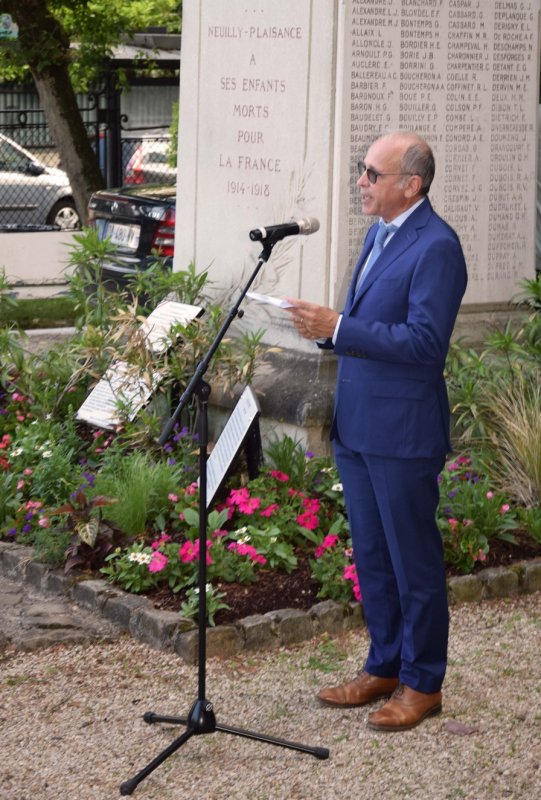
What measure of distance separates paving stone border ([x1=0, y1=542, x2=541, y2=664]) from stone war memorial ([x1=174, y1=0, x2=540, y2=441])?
139 cm

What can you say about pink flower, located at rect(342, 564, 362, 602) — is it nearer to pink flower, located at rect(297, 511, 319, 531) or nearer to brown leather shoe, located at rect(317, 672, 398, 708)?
pink flower, located at rect(297, 511, 319, 531)

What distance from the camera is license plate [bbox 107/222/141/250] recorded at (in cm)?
1062

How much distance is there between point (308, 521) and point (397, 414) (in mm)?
1740

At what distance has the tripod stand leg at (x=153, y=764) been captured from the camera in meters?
4.17

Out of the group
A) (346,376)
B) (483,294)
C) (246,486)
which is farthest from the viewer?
(483,294)

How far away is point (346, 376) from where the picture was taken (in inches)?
179

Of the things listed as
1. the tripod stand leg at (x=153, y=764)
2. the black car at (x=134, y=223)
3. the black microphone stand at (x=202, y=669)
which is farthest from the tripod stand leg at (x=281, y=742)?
the black car at (x=134, y=223)

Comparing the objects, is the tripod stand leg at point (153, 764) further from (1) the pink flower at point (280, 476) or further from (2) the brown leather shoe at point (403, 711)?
(1) the pink flower at point (280, 476)

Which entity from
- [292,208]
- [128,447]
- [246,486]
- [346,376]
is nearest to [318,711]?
[346,376]

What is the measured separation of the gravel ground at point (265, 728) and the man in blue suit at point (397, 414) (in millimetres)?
181

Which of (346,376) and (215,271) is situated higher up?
(215,271)

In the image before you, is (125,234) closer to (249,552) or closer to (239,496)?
(239,496)

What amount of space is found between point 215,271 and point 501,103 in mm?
1800

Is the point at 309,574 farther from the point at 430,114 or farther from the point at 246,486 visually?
the point at 430,114
